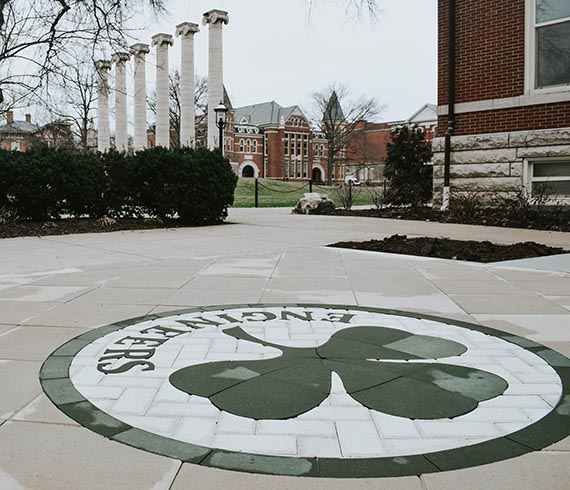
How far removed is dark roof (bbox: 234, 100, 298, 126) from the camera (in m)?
99.6

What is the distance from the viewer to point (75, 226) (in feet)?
43.1

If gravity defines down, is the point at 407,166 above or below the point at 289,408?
above

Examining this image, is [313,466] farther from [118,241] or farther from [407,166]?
[407,166]

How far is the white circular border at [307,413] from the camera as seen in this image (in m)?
2.32

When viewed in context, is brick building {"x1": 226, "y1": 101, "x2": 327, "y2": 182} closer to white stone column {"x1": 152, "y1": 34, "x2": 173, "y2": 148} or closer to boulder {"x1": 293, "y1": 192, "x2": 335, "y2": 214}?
white stone column {"x1": 152, "y1": 34, "x2": 173, "y2": 148}

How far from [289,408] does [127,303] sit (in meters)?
2.82

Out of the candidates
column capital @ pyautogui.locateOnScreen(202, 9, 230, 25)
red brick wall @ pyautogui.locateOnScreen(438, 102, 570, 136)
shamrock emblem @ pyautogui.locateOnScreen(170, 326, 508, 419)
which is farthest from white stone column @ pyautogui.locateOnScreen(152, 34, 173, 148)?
shamrock emblem @ pyautogui.locateOnScreen(170, 326, 508, 419)

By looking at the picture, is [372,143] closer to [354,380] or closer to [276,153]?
[276,153]

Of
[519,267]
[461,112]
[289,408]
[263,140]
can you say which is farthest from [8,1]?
[263,140]

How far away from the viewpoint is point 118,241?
10680mm

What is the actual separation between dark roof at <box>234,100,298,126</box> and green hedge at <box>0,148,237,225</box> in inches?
3331

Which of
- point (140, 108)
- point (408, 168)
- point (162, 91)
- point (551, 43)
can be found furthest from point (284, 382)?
point (140, 108)

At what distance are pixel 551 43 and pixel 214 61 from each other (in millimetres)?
30194

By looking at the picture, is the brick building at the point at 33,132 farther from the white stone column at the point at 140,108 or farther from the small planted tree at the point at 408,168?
the small planted tree at the point at 408,168
